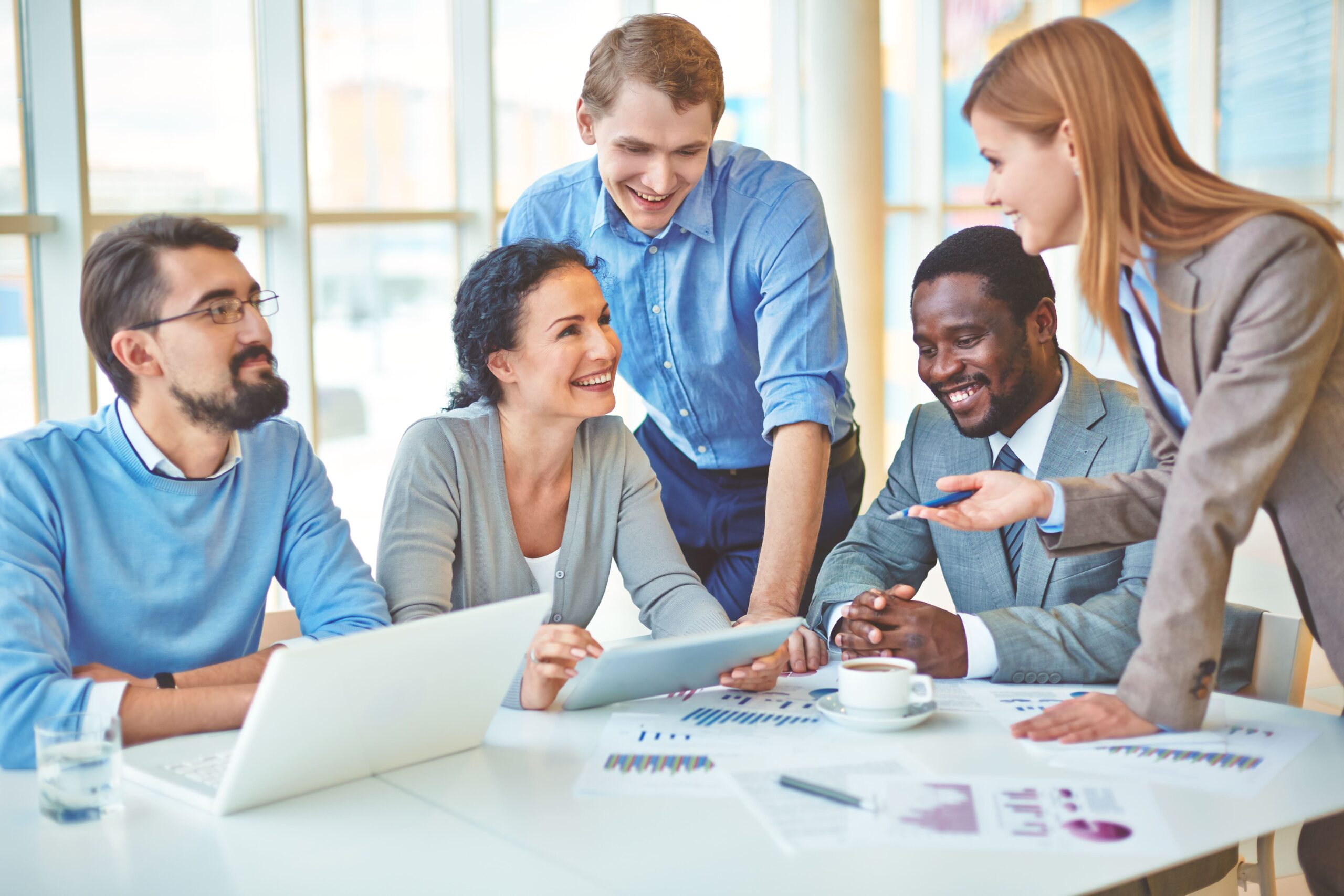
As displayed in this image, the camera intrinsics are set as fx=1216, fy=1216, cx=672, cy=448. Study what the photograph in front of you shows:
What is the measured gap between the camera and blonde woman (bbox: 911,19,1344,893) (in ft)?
4.90

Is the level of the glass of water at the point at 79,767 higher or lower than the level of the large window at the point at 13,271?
lower

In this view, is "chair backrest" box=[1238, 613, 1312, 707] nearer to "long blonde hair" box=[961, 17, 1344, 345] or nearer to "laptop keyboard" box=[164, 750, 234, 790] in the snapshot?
"long blonde hair" box=[961, 17, 1344, 345]

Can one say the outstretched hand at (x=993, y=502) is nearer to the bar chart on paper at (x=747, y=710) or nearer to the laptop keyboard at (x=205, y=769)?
the bar chart on paper at (x=747, y=710)

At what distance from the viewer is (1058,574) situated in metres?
2.15

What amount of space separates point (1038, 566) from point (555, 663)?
3.00 feet

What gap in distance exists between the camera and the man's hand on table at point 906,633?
1.92m

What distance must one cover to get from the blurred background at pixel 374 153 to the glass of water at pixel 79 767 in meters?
2.60

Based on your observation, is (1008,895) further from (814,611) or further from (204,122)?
(204,122)

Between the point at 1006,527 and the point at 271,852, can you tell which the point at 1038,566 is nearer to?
the point at 1006,527

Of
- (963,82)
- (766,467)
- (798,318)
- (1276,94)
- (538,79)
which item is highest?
(1276,94)

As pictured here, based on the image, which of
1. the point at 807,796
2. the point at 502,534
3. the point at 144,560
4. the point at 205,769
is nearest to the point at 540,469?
the point at 502,534

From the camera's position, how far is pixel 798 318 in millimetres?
2488

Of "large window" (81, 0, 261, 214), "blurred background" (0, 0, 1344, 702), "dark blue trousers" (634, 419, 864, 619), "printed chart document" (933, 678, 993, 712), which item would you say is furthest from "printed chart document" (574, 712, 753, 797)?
"large window" (81, 0, 261, 214)

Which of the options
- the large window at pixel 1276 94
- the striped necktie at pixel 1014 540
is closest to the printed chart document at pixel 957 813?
the striped necktie at pixel 1014 540
